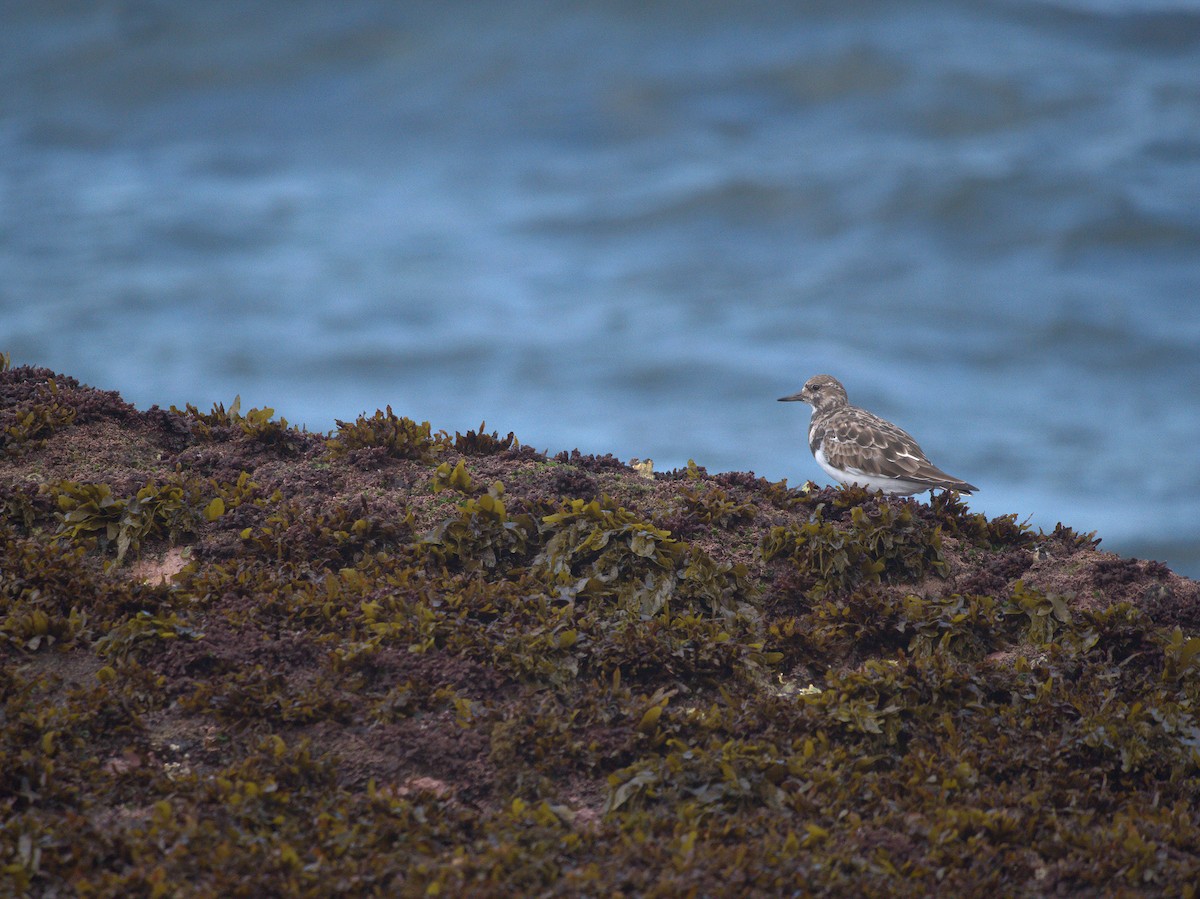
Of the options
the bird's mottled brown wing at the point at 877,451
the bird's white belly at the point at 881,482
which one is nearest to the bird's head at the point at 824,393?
the bird's mottled brown wing at the point at 877,451

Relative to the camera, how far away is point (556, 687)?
253 inches

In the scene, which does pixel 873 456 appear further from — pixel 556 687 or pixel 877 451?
pixel 556 687

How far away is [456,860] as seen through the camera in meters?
5.16

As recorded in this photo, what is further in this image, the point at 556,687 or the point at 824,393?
the point at 824,393

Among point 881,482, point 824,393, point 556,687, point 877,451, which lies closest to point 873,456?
point 877,451

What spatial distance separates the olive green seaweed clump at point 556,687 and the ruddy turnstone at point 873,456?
173 centimetres

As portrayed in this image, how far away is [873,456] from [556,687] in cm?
548

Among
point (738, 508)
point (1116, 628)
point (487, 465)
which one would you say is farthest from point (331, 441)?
point (1116, 628)

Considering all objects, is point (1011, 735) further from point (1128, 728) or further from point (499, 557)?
point (499, 557)

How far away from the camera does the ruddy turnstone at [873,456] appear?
10.6 m

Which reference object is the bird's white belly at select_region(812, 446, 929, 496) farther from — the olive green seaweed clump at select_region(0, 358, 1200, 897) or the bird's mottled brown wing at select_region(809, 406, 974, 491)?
the olive green seaweed clump at select_region(0, 358, 1200, 897)

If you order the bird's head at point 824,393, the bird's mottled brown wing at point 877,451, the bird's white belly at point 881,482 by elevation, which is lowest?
the bird's white belly at point 881,482

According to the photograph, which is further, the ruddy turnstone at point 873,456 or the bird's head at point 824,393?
the bird's head at point 824,393

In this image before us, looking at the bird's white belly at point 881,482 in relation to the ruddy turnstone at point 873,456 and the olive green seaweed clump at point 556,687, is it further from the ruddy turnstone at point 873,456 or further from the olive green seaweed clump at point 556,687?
the olive green seaweed clump at point 556,687
